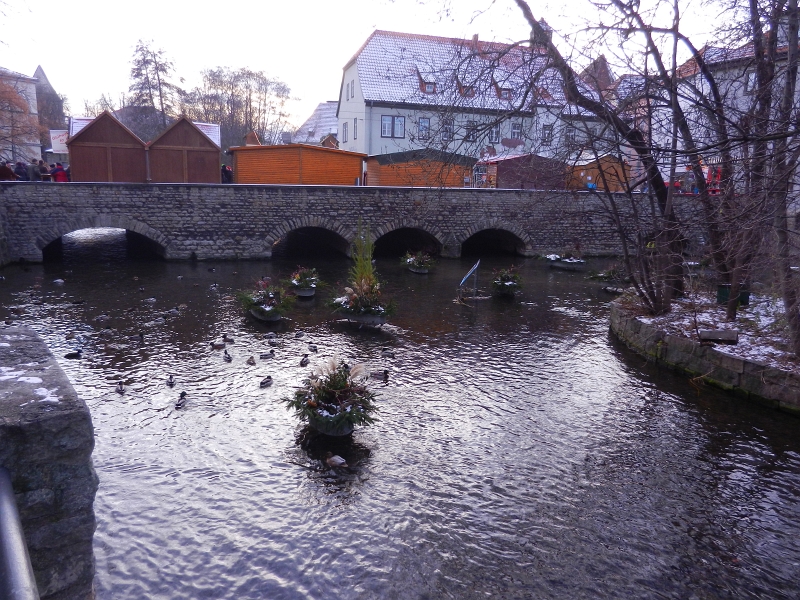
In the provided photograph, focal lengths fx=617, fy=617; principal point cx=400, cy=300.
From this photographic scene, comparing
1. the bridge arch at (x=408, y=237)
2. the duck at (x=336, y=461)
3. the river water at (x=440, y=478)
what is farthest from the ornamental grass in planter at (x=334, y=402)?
the bridge arch at (x=408, y=237)

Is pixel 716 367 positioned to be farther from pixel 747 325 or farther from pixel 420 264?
pixel 420 264

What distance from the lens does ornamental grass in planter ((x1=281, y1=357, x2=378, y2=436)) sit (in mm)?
6461

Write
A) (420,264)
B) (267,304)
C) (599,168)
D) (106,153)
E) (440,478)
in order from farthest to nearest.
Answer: (106,153) < (420,264) < (267,304) < (599,168) < (440,478)

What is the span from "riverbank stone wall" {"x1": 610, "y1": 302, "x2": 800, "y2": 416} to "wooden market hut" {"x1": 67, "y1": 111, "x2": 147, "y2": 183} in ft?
56.5

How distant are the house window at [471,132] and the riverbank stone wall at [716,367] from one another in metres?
4.24

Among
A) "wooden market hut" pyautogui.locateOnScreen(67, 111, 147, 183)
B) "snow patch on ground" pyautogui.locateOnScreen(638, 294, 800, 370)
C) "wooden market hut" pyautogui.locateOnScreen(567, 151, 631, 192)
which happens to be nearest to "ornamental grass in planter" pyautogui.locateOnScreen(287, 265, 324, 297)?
"wooden market hut" pyautogui.locateOnScreen(567, 151, 631, 192)

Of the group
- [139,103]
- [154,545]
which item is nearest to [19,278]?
[154,545]

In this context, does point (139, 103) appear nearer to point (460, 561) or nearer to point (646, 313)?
point (646, 313)

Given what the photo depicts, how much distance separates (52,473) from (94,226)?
1809 centimetres

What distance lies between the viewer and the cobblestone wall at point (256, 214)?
17.9 meters

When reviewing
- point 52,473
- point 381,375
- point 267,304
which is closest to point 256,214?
point 267,304

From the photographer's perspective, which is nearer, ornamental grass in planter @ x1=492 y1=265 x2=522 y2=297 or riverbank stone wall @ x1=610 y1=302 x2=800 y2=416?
riverbank stone wall @ x1=610 y1=302 x2=800 y2=416

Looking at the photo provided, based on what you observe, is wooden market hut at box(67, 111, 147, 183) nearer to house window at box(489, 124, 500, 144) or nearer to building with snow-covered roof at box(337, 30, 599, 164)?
building with snow-covered roof at box(337, 30, 599, 164)

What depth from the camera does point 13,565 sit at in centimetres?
123
